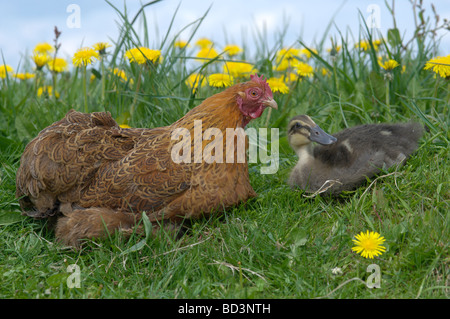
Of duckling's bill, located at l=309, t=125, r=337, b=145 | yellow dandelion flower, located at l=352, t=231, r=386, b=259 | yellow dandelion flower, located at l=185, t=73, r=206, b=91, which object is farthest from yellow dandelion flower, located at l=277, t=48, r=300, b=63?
yellow dandelion flower, located at l=352, t=231, r=386, b=259

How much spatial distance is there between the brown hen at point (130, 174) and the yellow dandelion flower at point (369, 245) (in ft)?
3.13

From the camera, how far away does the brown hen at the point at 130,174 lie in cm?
347

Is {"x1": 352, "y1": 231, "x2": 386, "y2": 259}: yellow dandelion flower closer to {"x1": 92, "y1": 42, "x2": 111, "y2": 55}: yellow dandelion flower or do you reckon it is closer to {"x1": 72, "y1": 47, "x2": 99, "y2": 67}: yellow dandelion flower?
{"x1": 72, "y1": 47, "x2": 99, "y2": 67}: yellow dandelion flower

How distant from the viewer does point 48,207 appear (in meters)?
3.72

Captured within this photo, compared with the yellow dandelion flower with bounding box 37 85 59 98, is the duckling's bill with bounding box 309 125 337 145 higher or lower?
lower

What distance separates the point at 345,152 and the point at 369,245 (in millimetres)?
1197

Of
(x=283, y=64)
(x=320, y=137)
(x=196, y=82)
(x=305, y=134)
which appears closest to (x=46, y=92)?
(x=196, y=82)

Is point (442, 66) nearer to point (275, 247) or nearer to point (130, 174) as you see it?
point (275, 247)

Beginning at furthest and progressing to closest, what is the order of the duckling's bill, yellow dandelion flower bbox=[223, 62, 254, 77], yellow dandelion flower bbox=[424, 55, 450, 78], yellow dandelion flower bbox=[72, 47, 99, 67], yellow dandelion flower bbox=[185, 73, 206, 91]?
yellow dandelion flower bbox=[223, 62, 254, 77]
yellow dandelion flower bbox=[185, 73, 206, 91]
yellow dandelion flower bbox=[72, 47, 99, 67]
yellow dandelion flower bbox=[424, 55, 450, 78]
the duckling's bill

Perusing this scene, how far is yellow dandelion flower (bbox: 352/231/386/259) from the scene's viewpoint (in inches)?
119

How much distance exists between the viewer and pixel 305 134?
4059mm

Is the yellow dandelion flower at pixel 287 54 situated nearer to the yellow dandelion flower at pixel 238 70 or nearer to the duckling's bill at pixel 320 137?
the yellow dandelion flower at pixel 238 70

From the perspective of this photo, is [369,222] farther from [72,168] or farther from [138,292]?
[72,168]
